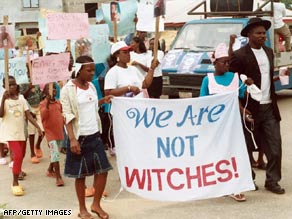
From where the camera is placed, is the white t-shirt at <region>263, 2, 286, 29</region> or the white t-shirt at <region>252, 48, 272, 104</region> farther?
the white t-shirt at <region>263, 2, 286, 29</region>

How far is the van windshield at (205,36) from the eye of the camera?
37.2 feet

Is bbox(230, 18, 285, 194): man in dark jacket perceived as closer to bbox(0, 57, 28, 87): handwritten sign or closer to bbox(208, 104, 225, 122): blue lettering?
bbox(208, 104, 225, 122): blue lettering

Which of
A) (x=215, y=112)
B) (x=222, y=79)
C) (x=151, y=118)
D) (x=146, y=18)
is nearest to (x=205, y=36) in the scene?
(x=146, y=18)

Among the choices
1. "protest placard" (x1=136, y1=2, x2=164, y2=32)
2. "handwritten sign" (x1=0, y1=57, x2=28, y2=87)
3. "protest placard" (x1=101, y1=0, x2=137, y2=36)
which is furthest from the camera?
"protest placard" (x1=101, y1=0, x2=137, y2=36)

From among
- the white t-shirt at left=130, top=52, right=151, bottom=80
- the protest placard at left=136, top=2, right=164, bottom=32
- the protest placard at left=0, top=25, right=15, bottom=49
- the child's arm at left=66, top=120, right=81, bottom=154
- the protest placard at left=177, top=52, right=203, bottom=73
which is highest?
the protest placard at left=136, top=2, right=164, bottom=32

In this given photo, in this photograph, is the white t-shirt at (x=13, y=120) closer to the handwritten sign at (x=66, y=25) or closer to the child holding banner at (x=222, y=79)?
the handwritten sign at (x=66, y=25)

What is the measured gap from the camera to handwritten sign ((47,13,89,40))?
737 centimetres

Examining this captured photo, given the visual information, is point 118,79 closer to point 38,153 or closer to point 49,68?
point 49,68

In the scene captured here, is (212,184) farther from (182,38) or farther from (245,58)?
(182,38)

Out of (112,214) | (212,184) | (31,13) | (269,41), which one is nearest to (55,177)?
(112,214)

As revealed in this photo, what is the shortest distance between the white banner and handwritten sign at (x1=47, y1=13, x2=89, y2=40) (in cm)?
227

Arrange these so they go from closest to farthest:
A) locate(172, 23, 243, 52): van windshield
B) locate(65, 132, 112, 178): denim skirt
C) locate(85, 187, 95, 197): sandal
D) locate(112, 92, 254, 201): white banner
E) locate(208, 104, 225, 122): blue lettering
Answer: locate(65, 132, 112, 178): denim skirt, locate(112, 92, 254, 201): white banner, locate(208, 104, 225, 122): blue lettering, locate(85, 187, 95, 197): sandal, locate(172, 23, 243, 52): van windshield

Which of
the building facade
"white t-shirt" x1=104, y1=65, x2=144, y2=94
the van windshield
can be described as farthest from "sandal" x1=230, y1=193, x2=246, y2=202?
the building facade

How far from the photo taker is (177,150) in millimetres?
5418
